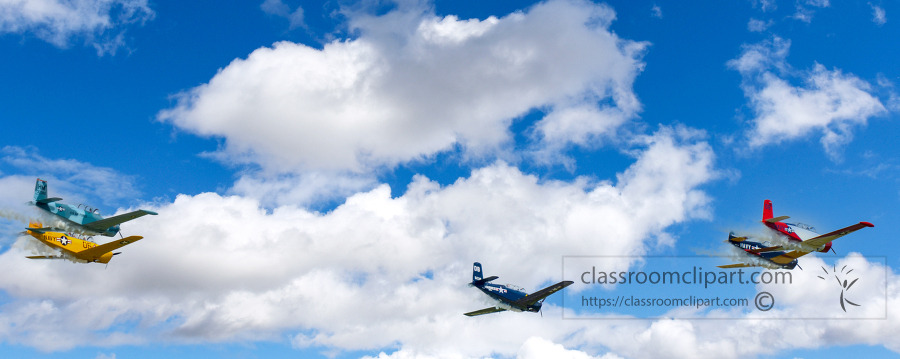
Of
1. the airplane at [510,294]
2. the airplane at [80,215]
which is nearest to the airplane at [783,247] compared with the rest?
the airplane at [510,294]

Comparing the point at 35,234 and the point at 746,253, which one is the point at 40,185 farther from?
the point at 746,253

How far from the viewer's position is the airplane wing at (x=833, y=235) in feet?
257

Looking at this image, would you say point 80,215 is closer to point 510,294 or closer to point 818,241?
point 510,294

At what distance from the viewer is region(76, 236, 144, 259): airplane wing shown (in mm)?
78625

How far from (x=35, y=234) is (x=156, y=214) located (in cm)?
2688

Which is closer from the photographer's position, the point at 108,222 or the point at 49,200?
the point at 49,200

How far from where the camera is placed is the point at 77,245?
83.9 meters

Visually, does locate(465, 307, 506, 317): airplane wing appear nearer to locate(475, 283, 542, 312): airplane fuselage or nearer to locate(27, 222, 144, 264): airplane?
locate(475, 283, 542, 312): airplane fuselage

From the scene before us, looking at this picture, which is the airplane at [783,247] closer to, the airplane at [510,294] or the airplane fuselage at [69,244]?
the airplane at [510,294]

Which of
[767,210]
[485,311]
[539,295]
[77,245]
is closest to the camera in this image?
[77,245]

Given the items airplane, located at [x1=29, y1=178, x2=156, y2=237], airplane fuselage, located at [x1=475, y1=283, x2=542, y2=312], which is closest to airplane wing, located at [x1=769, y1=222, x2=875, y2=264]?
airplane fuselage, located at [x1=475, y1=283, x2=542, y2=312]

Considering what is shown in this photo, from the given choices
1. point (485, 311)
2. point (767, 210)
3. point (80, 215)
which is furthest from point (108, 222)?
point (767, 210)

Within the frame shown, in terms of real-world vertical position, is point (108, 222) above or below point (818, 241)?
above

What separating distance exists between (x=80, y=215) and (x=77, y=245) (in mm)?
10695
